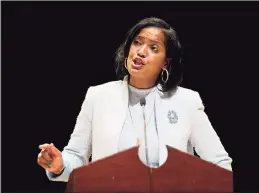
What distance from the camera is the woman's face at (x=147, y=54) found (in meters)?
2.04

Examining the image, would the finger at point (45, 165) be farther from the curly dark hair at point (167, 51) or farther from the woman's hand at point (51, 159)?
the curly dark hair at point (167, 51)

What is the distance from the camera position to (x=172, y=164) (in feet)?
4.71

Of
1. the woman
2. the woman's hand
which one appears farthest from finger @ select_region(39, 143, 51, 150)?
the woman

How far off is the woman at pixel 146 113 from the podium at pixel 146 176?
498 millimetres

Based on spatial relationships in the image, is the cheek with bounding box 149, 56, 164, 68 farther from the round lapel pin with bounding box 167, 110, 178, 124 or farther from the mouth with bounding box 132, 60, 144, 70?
the round lapel pin with bounding box 167, 110, 178, 124

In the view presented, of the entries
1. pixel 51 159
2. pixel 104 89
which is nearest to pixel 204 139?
pixel 104 89

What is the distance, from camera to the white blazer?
201cm

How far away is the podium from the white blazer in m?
0.51

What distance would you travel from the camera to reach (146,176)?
4.65 feet

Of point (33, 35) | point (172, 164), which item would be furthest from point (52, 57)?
point (172, 164)

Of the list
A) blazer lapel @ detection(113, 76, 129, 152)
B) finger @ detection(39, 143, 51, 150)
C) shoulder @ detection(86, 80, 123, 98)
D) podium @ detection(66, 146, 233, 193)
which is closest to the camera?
podium @ detection(66, 146, 233, 193)

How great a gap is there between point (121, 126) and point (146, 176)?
1.98 feet

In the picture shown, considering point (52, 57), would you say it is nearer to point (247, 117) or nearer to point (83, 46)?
point (83, 46)

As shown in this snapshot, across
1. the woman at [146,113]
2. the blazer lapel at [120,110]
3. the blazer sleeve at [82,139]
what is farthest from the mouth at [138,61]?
the blazer sleeve at [82,139]
